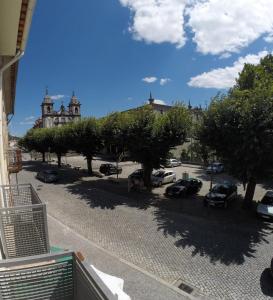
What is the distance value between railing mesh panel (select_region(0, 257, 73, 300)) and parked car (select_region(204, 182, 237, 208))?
16220 mm

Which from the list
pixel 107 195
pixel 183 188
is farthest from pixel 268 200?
pixel 107 195

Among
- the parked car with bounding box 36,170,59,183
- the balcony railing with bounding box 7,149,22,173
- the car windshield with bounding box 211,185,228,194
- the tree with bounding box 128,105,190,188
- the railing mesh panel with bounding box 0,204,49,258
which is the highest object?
the tree with bounding box 128,105,190,188

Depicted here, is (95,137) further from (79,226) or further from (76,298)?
(76,298)

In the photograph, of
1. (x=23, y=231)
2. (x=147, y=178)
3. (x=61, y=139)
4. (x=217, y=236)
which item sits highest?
(x=61, y=139)

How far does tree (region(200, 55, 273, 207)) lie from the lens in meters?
14.5

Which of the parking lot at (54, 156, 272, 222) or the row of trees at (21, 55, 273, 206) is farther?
the parking lot at (54, 156, 272, 222)

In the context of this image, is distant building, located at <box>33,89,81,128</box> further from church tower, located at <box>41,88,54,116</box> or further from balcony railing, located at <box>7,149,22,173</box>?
balcony railing, located at <box>7,149,22,173</box>

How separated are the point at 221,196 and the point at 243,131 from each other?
17.9ft

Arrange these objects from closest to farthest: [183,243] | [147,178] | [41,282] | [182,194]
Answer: [41,282] < [183,243] < [182,194] < [147,178]

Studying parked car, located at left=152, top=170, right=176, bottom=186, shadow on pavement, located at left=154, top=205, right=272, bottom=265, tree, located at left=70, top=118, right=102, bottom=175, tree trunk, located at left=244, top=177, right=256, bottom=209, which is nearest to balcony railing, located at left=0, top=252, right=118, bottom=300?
shadow on pavement, located at left=154, top=205, right=272, bottom=265

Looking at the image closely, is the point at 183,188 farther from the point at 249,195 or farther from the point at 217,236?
the point at 217,236

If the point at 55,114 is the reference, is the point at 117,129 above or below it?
below

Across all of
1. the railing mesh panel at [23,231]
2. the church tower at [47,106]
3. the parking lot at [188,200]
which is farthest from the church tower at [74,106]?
the railing mesh panel at [23,231]

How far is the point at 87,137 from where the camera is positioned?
98.6ft
